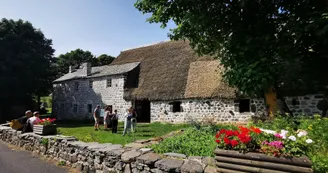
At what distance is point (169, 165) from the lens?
4270mm

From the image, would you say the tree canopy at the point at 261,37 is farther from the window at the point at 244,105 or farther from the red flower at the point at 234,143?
the red flower at the point at 234,143

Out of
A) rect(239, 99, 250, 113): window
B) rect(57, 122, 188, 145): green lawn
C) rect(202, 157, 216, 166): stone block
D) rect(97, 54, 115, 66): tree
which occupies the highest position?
rect(97, 54, 115, 66): tree

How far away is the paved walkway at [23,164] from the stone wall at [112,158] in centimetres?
40

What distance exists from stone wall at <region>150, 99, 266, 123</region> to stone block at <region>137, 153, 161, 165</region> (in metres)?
11.7

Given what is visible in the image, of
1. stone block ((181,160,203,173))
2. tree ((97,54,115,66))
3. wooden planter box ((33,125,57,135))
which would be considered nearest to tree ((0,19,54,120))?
tree ((97,54,115,66))

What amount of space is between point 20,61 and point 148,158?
28571 millimetres

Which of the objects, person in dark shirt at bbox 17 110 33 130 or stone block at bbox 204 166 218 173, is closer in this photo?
stone block at bbox 204 166 218 173

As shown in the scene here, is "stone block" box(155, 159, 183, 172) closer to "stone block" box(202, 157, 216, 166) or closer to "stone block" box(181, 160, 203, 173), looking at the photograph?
"stone block" box(181, 160, 203, 173)

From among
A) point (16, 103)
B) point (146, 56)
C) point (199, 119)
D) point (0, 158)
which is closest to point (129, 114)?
point (0, 158)

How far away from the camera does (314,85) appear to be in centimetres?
1044

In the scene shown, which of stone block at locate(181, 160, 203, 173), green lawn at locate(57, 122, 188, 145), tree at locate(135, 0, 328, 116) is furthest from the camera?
green lawn at locate(57, 122, 188, 145)

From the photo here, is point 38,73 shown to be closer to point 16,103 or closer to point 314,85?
point 16,103

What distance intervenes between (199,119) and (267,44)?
951cm

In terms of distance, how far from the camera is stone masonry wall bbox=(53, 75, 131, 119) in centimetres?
2269
